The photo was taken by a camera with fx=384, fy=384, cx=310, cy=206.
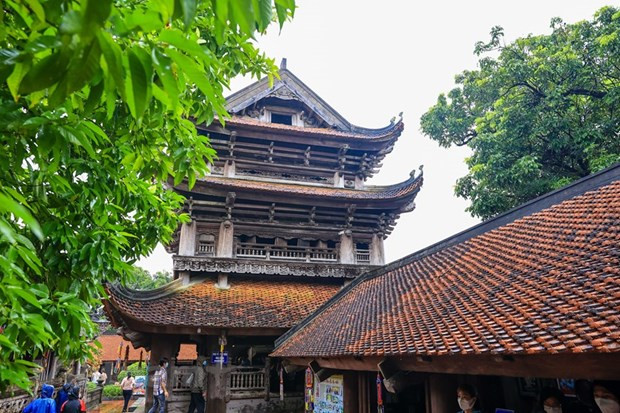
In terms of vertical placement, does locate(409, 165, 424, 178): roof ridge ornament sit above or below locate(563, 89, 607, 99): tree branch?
below

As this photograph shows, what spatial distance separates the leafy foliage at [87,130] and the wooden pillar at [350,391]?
203 inches

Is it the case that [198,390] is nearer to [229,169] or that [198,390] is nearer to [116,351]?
[229,169]

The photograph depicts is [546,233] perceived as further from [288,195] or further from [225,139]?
[225,139]

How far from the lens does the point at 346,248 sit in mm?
14672

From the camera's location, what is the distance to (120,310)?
10.4m

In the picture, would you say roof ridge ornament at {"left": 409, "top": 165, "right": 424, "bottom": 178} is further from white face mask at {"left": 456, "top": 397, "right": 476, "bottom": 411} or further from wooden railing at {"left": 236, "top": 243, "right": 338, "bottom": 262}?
white face mask at {"left": 456, "top": 397, "right": 476, "bottom": 411}

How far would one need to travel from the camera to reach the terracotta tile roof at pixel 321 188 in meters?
13.5

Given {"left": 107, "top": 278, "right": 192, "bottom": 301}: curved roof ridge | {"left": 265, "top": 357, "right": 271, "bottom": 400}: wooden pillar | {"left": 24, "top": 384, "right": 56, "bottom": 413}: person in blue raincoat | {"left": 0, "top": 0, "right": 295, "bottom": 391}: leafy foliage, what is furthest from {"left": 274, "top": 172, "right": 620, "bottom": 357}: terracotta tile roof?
{"left": 107, "top": 278, "right": 192, "bottom": 301}: curved roof ridge

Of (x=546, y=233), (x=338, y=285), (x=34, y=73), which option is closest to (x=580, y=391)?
(x=546, y=233)

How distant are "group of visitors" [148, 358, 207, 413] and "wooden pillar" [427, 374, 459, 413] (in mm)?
7660

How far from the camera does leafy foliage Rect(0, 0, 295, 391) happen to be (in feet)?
3.46

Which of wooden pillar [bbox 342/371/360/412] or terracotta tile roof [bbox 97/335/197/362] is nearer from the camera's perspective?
wooden pillar [bbox 342/371/360/412]

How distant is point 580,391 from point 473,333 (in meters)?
2.51

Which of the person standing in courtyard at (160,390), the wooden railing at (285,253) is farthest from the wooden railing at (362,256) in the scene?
the person standing in courtyard at (160,390)
